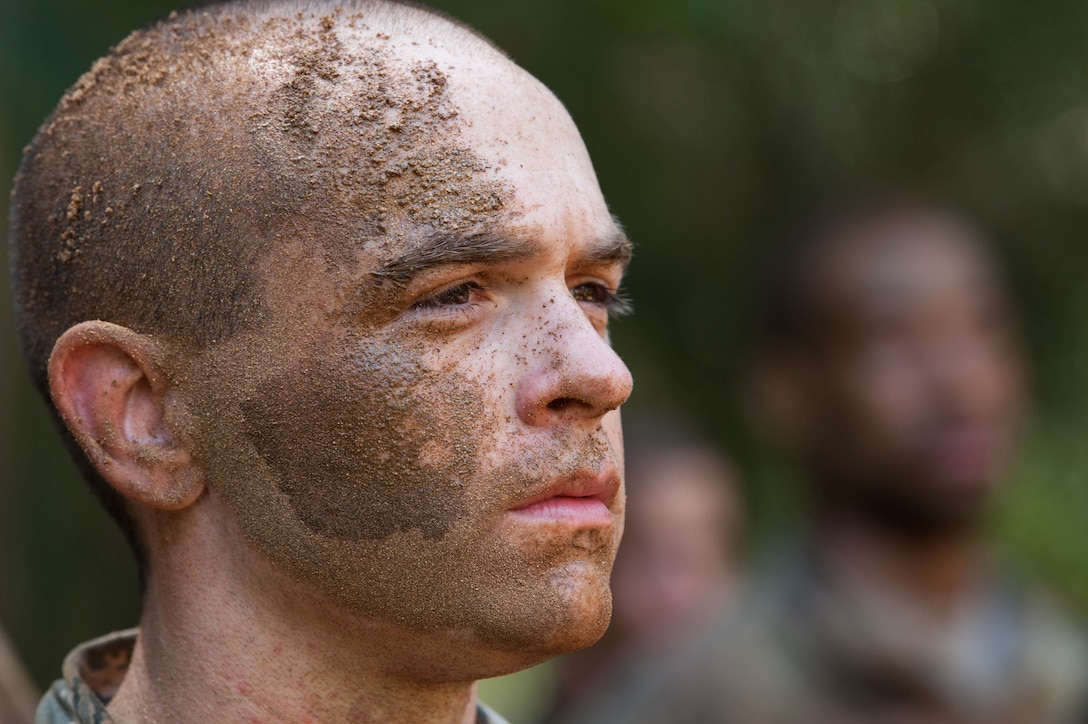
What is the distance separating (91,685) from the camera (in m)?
3.11

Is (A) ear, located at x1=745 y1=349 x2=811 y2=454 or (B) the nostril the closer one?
(B) the nostril

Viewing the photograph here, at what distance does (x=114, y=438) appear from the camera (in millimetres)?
2766

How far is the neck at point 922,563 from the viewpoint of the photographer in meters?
6.75

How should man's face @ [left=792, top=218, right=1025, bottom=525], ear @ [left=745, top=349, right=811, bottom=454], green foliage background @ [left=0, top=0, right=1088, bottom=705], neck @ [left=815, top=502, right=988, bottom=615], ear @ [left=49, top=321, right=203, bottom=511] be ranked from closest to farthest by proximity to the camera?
ear @ [left=49, top=321, right=203, bottom=511]
man's face @ [left=792, top=218, right=1025, bottom=525]
neck @ [left=815, top=502, right=988, bottom=615]
ear @ [left=745, top=349, right=811, bottom=454]
green foliage background @ [left=0, top=0, right=1088, bottom=705]

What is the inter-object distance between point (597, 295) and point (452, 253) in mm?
443

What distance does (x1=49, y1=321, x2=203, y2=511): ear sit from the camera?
275 cm

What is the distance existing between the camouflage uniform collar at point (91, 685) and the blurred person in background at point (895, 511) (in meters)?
3.75

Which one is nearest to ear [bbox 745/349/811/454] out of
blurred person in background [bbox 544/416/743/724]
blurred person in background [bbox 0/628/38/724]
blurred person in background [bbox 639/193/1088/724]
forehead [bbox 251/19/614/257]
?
blurred person in background [bbox 639/193/1088/724]

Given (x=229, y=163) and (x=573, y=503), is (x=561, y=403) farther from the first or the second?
(x=229, y=163)

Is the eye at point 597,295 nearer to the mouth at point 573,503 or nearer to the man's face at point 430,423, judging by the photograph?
the man's face at point 430,423

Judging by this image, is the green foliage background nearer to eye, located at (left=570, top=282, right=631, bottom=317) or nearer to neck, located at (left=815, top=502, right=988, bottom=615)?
neck, located at (left=815, top=502, right=988, bottom=615)

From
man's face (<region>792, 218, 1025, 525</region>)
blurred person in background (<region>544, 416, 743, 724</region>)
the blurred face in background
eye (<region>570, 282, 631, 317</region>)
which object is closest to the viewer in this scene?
eye (<region>570, 282, 631, 317</region>)

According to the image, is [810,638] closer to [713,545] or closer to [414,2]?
[713,545]

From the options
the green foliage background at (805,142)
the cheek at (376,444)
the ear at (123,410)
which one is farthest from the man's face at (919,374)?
the ear at (123,410)
